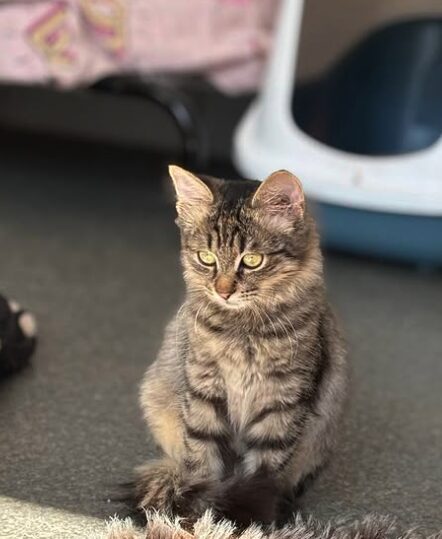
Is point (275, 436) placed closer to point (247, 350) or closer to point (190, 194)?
point (247, 350)

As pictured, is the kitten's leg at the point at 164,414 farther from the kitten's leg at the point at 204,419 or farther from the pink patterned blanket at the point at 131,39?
the pink patterned blanket at the point at 131,39

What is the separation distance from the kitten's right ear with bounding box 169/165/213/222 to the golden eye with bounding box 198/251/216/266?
0.18ft

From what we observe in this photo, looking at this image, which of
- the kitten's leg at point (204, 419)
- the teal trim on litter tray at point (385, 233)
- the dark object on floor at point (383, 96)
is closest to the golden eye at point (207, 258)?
the kitten's leg at point (204, 419)

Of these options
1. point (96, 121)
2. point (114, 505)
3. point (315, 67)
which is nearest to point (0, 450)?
point (114, 505)

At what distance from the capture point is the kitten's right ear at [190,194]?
3.78 ft

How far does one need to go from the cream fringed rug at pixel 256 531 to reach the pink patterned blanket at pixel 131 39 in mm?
1412

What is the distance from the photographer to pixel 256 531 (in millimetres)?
1061

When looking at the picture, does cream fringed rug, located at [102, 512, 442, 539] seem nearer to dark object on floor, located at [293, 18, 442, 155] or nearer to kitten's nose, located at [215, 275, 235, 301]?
kitten's nose, located at [215, 275, 235, 301]

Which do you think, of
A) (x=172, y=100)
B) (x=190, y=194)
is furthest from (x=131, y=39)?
(x=190, y=194)

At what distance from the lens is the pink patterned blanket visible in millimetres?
2160

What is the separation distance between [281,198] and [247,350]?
209mm

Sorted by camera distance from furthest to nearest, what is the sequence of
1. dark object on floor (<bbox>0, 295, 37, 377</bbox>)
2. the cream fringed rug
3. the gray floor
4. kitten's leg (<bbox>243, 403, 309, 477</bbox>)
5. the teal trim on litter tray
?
the teal trim on litter tray
dark object on floor (<bbox>0, 295, 37, 377</bbox>)
the gray floor
kitten's leg (<bbox>243, 403, 309, 477</bbox>)
the cream fringed rug

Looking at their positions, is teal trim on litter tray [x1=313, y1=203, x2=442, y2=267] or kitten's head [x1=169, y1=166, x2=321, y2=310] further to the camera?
teal trim on litter tray [x1=313, y1=203, x2=442, y2=267]

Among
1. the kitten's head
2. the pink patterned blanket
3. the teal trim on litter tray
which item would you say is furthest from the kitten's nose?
the pink patterned blanket
